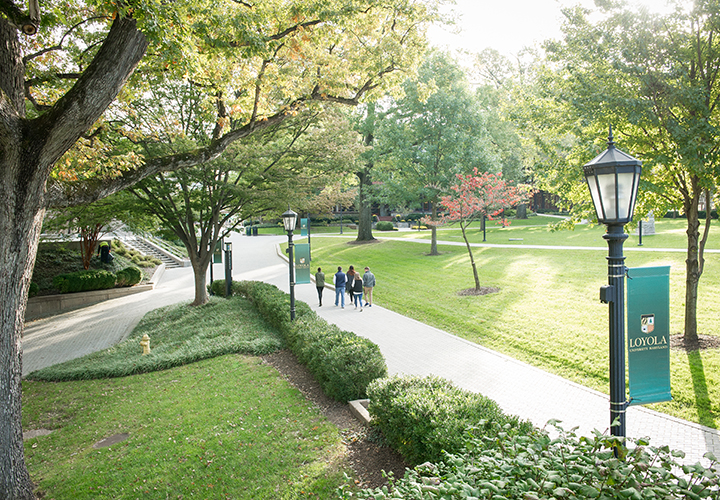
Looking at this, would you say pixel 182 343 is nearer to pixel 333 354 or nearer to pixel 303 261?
pixel 303 261

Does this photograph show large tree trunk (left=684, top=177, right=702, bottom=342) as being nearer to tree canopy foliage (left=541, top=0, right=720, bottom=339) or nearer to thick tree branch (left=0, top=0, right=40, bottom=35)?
tree canopy foliage (left=541, top=0, right=720, bottom=339)

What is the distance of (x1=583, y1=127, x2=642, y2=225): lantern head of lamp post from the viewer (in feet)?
13.0

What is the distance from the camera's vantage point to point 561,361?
9586mm

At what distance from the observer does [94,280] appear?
22.1m

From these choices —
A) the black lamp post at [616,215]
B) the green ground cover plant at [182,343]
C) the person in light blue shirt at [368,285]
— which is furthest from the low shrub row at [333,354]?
the black lamp post at [616,215]

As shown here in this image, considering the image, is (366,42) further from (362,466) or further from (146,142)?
(362,466)

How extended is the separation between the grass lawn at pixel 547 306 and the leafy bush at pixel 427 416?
395 centimetres

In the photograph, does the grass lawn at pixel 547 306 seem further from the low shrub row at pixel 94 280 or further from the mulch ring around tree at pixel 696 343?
the low shrub row at pixel 94 280

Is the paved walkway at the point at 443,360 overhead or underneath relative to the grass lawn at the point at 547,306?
underneath

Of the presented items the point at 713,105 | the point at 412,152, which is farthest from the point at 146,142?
the point at 412,152

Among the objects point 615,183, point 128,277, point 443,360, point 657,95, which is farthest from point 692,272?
point 128,277

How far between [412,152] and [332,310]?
1557 cm

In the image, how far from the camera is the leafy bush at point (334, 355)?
766cm

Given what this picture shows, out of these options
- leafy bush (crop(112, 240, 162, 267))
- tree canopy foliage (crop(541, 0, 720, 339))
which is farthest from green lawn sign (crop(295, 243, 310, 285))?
leafy bush (crop(112, 240, 162, 267))
